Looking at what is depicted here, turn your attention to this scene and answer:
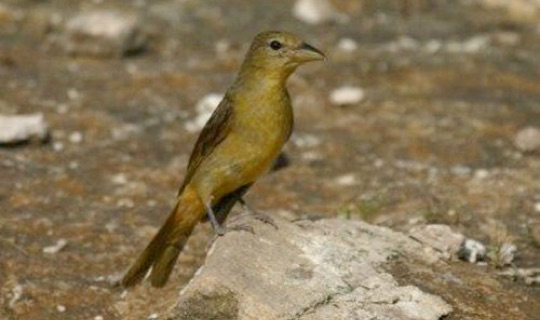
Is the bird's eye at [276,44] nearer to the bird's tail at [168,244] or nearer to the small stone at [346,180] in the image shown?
the bird's tail at [168,244]

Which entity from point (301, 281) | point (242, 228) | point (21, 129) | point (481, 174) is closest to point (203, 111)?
point (21, 129)

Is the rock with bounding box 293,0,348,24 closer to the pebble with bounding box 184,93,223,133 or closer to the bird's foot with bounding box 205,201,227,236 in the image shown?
the pebble with bounding box 184,93,223,133

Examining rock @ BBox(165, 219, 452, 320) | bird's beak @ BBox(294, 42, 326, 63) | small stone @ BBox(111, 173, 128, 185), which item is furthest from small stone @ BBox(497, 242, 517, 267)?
small stone @ BBox(111, 173, 128, 185)

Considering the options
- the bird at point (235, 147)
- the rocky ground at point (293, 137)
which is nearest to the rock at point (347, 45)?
the rocky ground at point (293, 137)

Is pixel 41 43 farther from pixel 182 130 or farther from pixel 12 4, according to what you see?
pixel 182 130

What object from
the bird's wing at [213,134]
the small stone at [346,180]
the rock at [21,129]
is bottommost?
the rock at [21,129]

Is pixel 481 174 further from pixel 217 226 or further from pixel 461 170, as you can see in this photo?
pixel 217 226

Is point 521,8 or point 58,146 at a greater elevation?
point 521,8
